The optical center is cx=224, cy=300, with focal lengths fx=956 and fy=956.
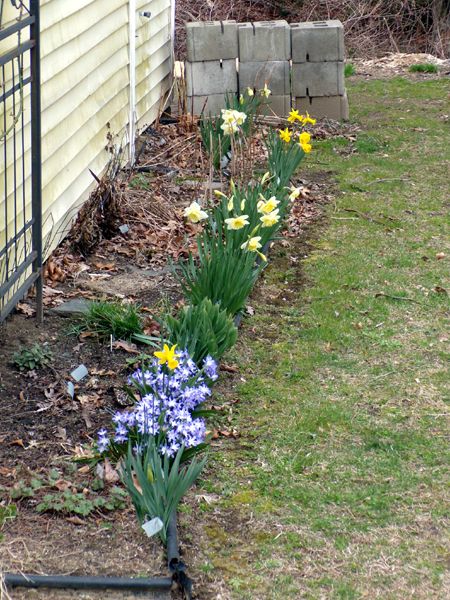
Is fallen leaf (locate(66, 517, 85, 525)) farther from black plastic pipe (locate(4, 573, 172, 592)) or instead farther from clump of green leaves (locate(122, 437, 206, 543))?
black plastic pipe (locate(4, 573, 172, 592))

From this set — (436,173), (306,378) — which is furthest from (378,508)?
(436,173)

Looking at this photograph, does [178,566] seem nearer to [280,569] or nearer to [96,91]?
[280,569]

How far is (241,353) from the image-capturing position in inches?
199

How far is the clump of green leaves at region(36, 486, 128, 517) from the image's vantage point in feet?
11.5

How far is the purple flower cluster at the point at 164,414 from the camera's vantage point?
3.63 metres

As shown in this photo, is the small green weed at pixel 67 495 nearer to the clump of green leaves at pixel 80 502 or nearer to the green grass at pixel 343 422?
the clump of green leaves at pixel 80 502

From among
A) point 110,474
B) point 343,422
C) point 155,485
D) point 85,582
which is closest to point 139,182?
point 343,422

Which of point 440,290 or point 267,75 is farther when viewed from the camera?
point 267,75

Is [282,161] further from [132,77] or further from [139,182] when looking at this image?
[132,77]

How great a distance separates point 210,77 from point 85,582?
7.05 m

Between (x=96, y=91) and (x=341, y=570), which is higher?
(x=96, y=91)

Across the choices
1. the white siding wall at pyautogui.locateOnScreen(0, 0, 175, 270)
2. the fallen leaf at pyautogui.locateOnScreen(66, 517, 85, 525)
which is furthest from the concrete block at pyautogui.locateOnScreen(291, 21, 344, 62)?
the fallen leaf at pyautogui.locateOnScreen(66, 517, 85, 525)

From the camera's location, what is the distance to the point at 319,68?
950 cm

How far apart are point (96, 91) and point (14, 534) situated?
4.17m
